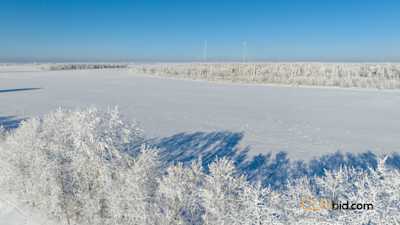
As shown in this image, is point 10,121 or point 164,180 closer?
point 164,180

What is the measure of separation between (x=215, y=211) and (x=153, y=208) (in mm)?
906

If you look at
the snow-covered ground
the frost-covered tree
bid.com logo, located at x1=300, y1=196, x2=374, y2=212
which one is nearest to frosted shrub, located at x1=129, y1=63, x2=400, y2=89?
the snow-covered ground

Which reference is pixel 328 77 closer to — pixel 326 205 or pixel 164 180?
pixel 326 205

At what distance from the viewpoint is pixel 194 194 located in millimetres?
3320

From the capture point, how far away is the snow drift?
106 inches

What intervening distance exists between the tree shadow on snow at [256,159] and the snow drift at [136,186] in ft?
5.76

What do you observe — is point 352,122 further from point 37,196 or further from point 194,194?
point 37,196

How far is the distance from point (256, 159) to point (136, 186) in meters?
4.32

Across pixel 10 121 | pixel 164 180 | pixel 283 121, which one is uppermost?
pixel 164 180

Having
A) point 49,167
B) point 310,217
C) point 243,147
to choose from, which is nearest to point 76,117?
point 49,167

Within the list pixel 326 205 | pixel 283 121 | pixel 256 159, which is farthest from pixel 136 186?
pixel 283 121

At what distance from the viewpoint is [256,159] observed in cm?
699

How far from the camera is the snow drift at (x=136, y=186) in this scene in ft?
8.82

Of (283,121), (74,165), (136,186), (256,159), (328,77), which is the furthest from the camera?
(328,77)
